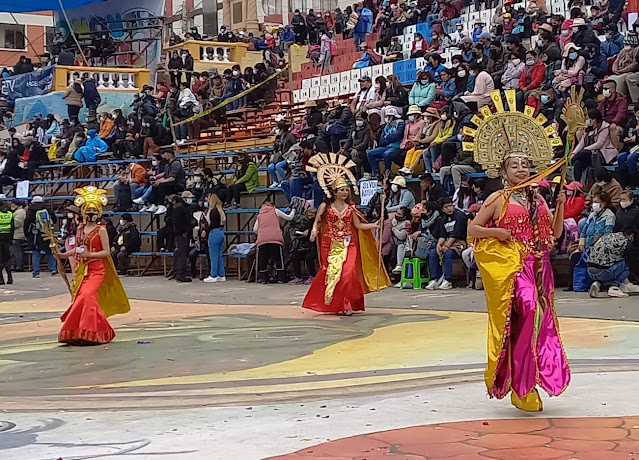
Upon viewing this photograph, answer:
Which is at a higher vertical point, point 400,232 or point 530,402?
point 400,232

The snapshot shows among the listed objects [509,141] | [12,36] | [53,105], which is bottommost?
[509,141]

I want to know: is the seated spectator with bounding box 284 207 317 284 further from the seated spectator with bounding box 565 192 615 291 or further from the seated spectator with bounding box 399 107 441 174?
the seated spectator with bounding box 565 192 615 291

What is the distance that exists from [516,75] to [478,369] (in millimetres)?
10183

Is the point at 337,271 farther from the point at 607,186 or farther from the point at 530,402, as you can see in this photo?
the point at 530,402

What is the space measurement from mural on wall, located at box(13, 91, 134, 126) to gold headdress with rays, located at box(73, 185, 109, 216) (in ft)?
69.0

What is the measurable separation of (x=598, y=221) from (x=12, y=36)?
45681mm

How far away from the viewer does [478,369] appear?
8719 millimetres

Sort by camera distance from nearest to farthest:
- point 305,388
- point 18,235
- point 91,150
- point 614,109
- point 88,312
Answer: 1. point 305,388
2. point 88,312
3. point 614,109
4. point 18,235
5. point 91,150

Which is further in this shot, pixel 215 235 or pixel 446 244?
pixel 215 235

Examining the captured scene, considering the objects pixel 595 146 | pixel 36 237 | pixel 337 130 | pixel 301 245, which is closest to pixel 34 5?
pixel 36 237

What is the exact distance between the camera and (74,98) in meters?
31.0

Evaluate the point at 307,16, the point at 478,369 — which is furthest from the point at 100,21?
the point at 478,369

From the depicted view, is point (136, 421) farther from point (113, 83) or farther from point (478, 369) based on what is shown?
point (113, 83)

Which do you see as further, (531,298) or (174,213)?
(174,213)
